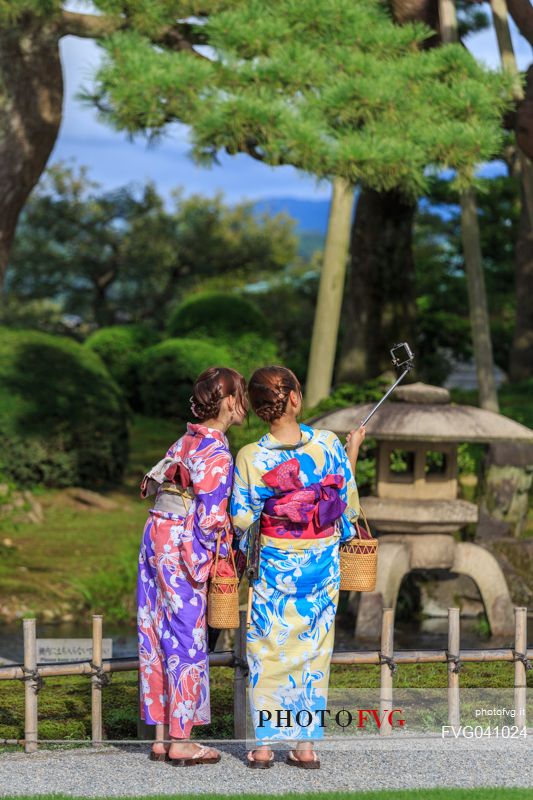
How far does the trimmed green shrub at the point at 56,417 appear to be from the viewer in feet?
42.8

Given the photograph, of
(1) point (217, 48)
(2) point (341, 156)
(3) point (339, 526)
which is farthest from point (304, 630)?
(1) point (217, 48)

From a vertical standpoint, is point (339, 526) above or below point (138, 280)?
below

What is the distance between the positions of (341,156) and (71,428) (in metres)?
5.98

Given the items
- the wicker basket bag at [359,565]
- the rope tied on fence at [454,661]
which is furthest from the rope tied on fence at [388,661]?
the wicker basket bag at [359,565]

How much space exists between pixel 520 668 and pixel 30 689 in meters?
2.15

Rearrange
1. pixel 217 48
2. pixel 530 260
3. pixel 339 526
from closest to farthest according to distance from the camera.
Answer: pixel 339 526 → pixel 217 48 → pixel 530 260

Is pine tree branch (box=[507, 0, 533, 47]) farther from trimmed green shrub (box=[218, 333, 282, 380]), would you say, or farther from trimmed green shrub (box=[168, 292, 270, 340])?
trimmed green shrub (box=[168, 292, 270, 340])

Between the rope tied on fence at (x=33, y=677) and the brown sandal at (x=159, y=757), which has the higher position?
the rope tied on fence at (x=33, y=677)

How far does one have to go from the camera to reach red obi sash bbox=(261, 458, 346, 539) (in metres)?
4.56

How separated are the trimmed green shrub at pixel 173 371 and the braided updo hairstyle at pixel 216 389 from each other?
14.6 m

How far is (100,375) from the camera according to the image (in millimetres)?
13883

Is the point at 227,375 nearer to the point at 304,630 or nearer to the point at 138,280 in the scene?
the point at 304,630

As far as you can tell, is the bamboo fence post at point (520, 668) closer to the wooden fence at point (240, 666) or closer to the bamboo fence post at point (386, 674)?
the wooden fence at point (240, 666)

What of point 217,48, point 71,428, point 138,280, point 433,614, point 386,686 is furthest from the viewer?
point 138,280
